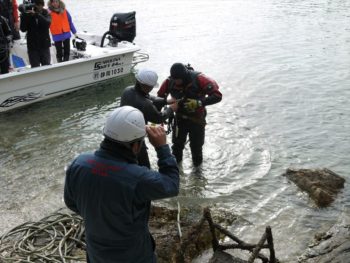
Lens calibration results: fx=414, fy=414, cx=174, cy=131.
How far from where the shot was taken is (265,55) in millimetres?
13750

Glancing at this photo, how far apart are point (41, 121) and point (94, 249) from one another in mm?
6606

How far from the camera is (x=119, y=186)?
8.02 ft

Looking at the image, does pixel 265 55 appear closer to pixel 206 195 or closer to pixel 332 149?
pixel 332 149

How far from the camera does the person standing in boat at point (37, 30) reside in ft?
27.2

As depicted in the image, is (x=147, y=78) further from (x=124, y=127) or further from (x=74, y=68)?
(x=74, y=68)

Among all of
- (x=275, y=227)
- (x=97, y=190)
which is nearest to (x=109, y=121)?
(x=97, y=190)

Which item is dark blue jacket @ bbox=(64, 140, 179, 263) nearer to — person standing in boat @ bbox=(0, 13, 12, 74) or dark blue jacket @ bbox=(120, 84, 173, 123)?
dark blue jacket @ bbox=(120, 84, 173, 123)

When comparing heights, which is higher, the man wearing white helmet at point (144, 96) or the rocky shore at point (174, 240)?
the man wearing white helmet at point (144, 96)

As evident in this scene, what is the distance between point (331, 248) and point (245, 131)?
13.1ft

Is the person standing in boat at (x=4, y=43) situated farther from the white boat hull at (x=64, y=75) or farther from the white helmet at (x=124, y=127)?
the white helmet at (x=124, y=127)

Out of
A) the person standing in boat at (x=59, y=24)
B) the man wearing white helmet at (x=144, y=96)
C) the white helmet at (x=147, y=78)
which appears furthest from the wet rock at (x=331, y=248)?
the person standing in boat at (x=59, y=24)

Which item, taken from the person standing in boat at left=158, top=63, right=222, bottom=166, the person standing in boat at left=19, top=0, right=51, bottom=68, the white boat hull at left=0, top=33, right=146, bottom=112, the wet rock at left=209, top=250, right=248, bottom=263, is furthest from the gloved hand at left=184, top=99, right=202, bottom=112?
the white boat hull at left=0, top=33, right=146, bottom=112

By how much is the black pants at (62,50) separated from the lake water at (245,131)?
96 cm

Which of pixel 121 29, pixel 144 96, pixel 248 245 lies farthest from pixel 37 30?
pixel 248 245
